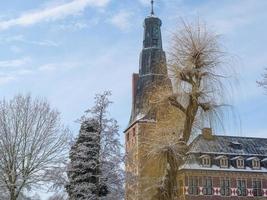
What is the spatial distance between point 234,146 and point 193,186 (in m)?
7.62

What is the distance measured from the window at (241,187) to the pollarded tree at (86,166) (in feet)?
115

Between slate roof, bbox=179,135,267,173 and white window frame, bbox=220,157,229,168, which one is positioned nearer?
slate roof, bbox=179,135,267,173

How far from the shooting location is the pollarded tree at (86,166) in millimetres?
20859

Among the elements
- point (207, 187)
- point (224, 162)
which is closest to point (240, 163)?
point (224, 162)

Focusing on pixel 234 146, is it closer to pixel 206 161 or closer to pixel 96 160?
pixel 206 161

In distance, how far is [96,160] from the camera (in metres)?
21.1

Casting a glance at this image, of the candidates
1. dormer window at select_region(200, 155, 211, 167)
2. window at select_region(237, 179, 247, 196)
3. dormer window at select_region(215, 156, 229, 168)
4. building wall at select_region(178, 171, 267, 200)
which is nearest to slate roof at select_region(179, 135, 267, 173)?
dormer window at select_region(215, 156, 229, 168)

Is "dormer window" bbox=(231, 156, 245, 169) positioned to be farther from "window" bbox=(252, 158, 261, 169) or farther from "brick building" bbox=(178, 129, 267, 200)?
"window" bbox=(252, 158, 261, 169)

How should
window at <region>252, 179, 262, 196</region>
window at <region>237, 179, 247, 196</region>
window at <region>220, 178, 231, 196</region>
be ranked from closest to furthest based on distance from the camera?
1. window at <region>220, 178, 231, 196</region>
2. window at <region>237, 179, 247, 196</region>
3. window at <region>252, 179, 262, 196</region>

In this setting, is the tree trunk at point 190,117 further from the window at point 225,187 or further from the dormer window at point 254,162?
the dormer window at point 254,162

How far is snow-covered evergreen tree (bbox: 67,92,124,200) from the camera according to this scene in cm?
2095

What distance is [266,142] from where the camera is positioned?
2318 inches

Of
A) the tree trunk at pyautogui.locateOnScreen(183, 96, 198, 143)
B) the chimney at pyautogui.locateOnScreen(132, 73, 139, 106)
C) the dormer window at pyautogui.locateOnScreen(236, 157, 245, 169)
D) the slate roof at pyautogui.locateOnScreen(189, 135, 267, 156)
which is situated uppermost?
the chimney at pyautogui.locateOnScreen(132, 73, 139, 106)

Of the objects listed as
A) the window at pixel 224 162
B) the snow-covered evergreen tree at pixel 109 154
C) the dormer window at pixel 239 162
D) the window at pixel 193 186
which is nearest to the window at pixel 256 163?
the dormer window at pixel 239 162
